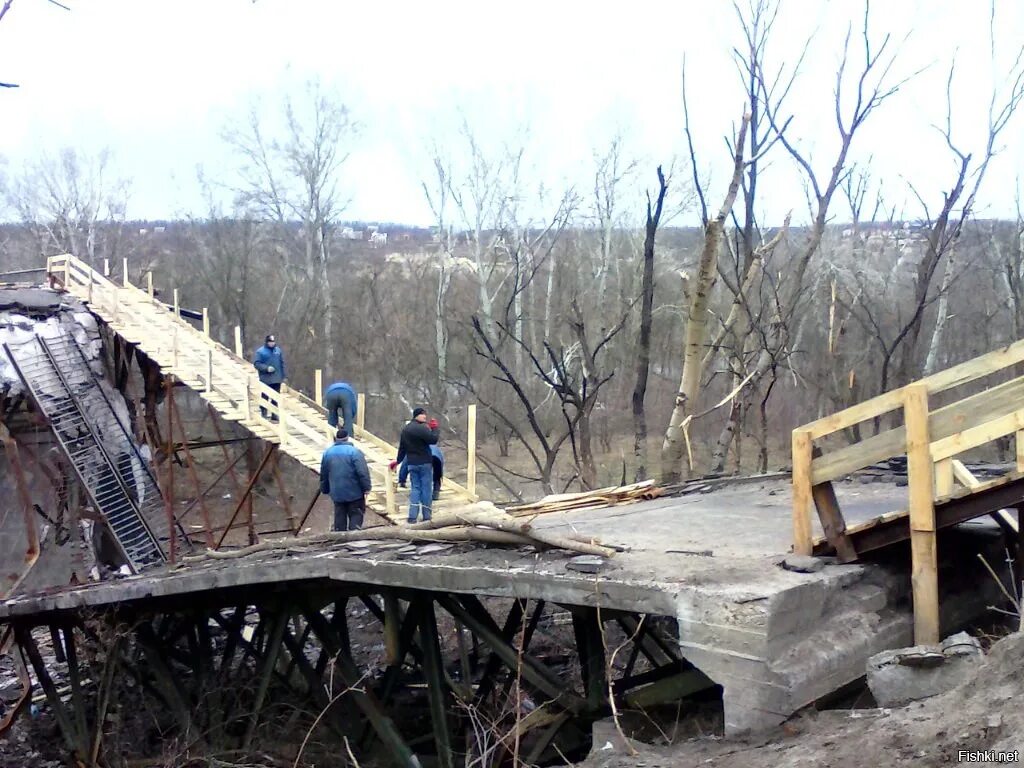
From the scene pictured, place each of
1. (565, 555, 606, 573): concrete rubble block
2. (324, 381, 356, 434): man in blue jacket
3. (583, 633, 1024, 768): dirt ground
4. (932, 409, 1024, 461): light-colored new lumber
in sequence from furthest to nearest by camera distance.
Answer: (324, 381, 356, 434): man in blue jacket, (565, 555, 606, 573): concrete rubble block, (932, 409, 1024, 461): light-colored new lumber, (583, 633, 1024, 768): dirt ground

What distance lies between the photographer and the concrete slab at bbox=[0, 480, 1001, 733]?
15.5 ft

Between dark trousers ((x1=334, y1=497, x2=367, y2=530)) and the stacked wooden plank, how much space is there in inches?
75.9

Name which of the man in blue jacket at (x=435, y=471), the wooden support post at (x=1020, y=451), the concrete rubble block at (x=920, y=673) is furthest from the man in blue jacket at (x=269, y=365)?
the concrete rubble block at (x=920, y=673)

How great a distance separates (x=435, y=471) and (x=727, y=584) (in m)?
6.54

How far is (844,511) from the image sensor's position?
763 cm

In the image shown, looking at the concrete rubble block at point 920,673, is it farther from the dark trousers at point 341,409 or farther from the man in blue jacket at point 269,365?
the man in blue jacket at point 269,365

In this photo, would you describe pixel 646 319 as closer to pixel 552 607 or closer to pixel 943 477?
pixel 552 607

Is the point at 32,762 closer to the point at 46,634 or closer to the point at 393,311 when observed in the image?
the point at 46,634

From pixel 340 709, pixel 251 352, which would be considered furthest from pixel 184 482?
pixel 340 709

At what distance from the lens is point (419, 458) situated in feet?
34.4

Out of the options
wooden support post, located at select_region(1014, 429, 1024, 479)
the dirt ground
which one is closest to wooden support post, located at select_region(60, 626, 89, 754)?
the dirt ground

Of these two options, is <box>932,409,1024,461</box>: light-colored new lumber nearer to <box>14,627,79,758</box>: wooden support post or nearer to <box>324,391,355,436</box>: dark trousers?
<box>14,627,79,758</box>: wooden support post

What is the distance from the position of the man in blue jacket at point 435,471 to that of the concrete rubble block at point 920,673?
681 cm

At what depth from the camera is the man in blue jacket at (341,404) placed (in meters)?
13.8
